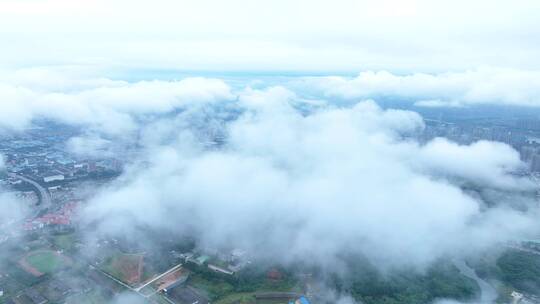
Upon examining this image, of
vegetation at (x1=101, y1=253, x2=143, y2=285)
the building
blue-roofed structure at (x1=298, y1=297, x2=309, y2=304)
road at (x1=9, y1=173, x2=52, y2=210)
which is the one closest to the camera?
blue-roofed structure at (x1=298, y1=297, x2=309, y2=304)

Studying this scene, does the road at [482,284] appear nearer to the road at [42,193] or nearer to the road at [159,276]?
the road at [159,276]

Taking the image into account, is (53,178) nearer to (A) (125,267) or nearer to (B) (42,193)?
(B) (42,193)

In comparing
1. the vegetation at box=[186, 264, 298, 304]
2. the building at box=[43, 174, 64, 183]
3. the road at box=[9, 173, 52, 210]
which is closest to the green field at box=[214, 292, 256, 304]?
the vegetation at box=[186, 264, 298, 304]

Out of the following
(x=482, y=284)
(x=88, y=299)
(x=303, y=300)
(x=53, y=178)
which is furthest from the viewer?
(x=53, y=178)

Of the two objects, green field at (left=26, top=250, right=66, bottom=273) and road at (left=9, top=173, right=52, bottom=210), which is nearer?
green field at (left=26, top=250, right=66, bottom=273)

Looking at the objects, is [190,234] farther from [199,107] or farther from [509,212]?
[199,107]

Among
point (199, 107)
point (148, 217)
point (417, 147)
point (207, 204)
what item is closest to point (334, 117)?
point (417, 147)

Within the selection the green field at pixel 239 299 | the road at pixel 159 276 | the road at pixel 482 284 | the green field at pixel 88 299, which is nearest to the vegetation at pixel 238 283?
the green field at pixel 239 299

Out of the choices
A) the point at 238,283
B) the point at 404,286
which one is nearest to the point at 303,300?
the point at 238,283

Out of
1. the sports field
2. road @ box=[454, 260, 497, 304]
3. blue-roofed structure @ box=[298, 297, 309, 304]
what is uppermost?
road @ box=[454, 260, 497, 304]

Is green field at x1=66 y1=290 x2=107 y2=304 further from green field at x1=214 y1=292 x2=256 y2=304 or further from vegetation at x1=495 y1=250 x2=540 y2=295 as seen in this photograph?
vegetation at x1=495 y1=250 x2=540 y2=295
